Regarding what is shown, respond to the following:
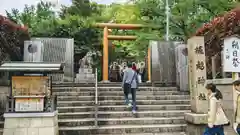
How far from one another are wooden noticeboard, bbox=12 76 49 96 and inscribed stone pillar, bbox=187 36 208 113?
374cm

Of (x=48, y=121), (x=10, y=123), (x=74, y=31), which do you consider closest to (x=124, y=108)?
(x=48, y=121)

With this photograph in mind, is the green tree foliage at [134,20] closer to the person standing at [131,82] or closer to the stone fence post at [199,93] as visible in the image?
the person standing at [131,82]

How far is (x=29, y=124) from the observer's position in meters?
6.60

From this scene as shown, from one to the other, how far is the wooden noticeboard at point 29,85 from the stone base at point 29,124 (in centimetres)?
50

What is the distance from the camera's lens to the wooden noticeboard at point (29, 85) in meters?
6.63

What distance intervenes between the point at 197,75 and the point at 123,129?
2.54 meters

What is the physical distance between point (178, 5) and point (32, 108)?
1106 centimetres

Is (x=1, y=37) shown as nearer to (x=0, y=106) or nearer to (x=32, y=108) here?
(x=0, y=106)

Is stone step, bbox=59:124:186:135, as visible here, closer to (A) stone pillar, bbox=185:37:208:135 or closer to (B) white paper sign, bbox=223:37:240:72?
(A) stone pillar, bbox=185:37:208:135

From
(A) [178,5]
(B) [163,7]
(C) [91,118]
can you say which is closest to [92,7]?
(B) [163,7]

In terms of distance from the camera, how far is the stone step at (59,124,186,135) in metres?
7.69

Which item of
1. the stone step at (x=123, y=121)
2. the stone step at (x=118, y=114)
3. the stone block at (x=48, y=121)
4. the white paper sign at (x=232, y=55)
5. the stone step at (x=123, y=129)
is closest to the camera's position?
the white paper sign at (x=232, y=55)

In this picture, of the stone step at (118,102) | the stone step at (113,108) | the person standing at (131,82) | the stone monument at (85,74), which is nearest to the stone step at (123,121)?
the person standing at (131,82)

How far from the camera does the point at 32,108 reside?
6625 millimetres
